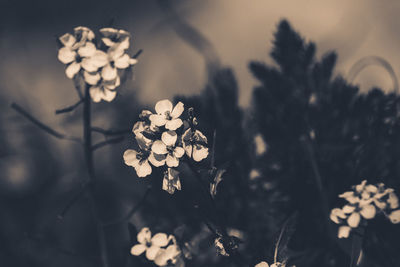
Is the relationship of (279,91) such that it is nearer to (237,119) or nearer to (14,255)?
(237,119)

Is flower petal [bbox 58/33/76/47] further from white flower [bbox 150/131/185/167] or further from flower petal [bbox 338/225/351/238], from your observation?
flower petal [bbox 338/225/351/238]

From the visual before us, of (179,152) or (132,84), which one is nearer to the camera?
(179,152)

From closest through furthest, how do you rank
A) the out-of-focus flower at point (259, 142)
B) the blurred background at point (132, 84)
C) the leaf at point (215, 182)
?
1. the leaf at point (215, 182)
2. the out-of-focus flower at point (259, 142)
3. the blurred background at point (132, 84)

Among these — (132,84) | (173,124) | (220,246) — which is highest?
(132,84)

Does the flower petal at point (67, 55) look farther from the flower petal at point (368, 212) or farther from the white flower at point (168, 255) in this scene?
the flower petal at point (368, 212)

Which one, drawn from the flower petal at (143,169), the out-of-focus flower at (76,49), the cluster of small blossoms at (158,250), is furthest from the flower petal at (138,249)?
the out-of-focus flower at (76,49)

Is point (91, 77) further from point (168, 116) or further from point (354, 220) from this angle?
point (354, 220)

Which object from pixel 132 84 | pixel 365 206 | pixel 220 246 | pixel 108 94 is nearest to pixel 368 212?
pixel 365 206
